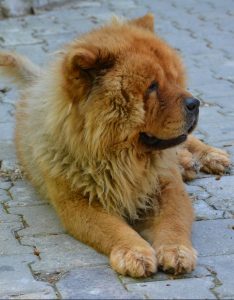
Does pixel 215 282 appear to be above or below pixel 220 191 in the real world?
above

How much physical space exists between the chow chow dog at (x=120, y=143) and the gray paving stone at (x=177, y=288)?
3.5 inches

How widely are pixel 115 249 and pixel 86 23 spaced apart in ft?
21.8

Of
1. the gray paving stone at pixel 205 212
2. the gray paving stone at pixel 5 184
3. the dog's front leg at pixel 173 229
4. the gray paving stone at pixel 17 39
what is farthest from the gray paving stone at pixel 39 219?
the gray paving stone at pixel 17 39

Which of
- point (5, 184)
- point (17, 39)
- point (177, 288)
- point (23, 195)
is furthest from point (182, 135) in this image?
point (17, 39)

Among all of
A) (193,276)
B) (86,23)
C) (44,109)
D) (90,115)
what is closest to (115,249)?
(193,276)

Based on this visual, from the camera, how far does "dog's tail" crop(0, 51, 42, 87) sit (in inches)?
252

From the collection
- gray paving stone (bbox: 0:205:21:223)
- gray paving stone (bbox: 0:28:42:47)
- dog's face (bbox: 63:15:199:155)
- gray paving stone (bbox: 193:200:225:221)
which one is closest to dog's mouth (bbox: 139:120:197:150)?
dog's face (bbox: 63:15:199:155)

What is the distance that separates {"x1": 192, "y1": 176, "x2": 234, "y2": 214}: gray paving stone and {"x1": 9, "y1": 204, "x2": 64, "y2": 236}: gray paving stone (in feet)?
3.42

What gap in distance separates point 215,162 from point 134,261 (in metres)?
1.86

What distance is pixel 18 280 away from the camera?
14.5 feet

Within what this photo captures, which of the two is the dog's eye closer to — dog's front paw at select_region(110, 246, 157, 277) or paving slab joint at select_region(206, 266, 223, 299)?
dog's front paw at select_region(110, 246, 157, 277)

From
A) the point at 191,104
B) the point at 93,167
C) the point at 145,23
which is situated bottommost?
the point at 93,167

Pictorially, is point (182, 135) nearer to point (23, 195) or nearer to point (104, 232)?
point (104, 232)

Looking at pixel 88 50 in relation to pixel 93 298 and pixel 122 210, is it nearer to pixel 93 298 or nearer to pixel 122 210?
pixel 122 210
